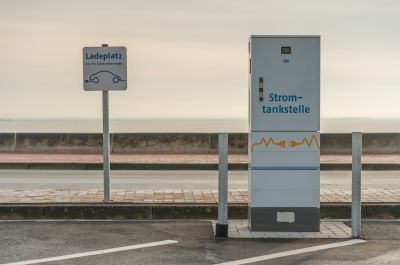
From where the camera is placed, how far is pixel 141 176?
16250 mm

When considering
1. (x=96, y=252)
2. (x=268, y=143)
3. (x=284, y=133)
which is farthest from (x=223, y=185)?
(x=96, y=252)

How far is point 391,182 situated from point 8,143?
42.3ft

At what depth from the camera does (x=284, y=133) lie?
8.05m

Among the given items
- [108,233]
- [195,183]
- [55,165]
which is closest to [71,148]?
[55,165]

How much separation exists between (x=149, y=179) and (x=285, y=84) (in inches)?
307

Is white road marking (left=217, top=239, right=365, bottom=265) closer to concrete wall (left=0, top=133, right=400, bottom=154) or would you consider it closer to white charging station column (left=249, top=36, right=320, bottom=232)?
white charging station column (left=249, top=36, right=320, bottom=232)

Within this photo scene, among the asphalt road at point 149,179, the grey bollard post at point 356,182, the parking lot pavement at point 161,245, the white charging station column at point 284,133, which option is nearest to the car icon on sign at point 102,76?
the parking lot pavement at point 161,245

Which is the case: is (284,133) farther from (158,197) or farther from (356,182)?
(158,197)

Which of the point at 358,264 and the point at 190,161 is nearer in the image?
the point at 358,264

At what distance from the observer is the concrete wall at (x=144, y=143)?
2256cm

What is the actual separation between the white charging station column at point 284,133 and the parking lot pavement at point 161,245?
0.47 m

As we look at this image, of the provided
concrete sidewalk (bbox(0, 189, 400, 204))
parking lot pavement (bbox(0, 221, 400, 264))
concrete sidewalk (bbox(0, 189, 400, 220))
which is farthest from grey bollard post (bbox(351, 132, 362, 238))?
concrete sidewalk (bbox(0, 189, 400, 204))

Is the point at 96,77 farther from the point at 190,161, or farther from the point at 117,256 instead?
the point at 190,161

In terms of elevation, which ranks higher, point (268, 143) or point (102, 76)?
point (102, 76)
